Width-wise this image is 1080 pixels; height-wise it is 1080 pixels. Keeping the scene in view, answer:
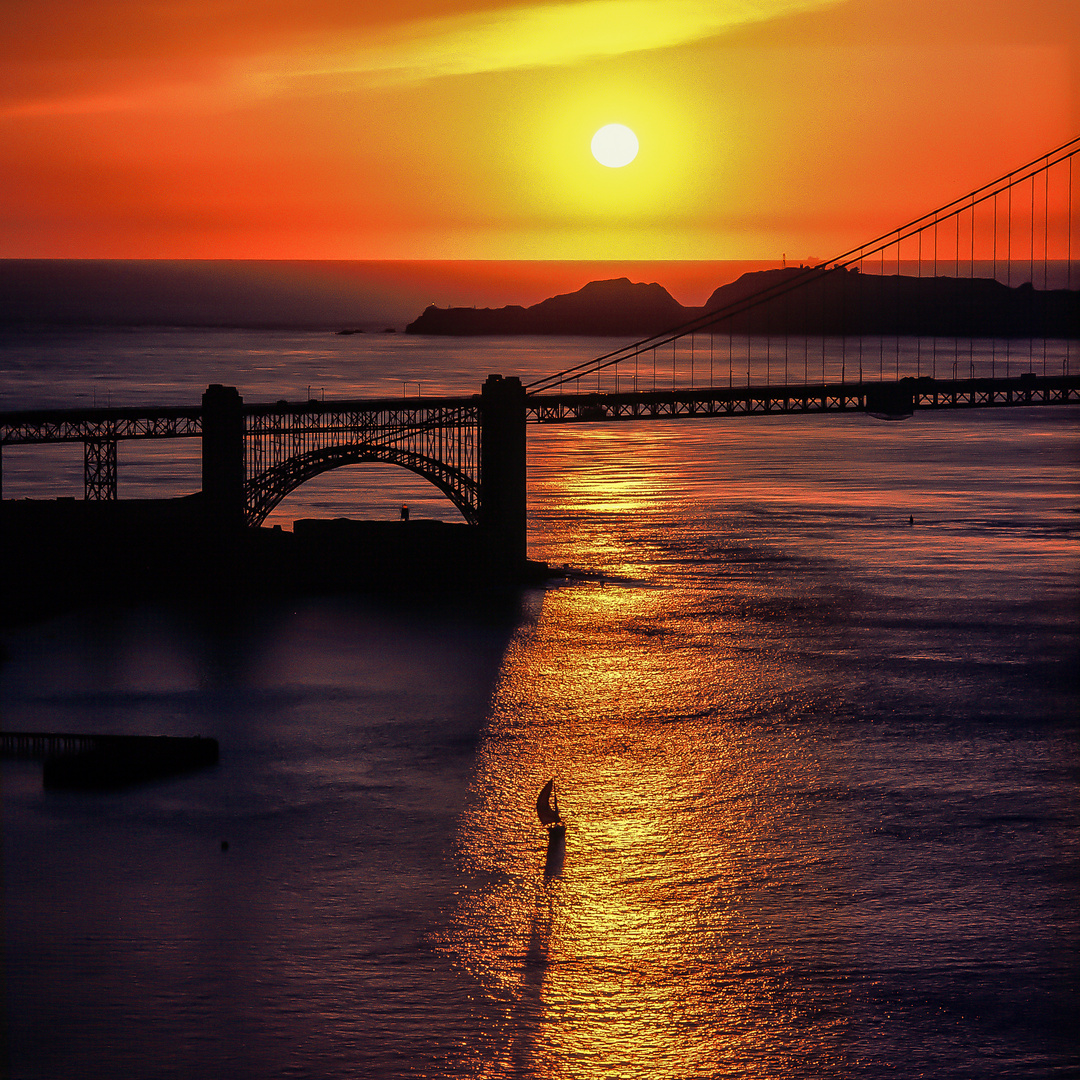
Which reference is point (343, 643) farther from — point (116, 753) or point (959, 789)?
point (959, 789)

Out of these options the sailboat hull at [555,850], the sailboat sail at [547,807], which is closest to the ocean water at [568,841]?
the sailboat hull at [555,850]

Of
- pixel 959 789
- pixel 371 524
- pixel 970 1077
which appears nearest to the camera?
pixel 970 1077

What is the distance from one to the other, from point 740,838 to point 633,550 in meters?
58.0

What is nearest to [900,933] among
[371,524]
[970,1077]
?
[970,1077]

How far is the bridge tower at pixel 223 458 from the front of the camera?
93500mm

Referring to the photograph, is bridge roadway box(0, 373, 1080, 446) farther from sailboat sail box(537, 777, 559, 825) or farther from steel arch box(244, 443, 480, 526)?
sailboat sail box(537, 777, 559, 825)

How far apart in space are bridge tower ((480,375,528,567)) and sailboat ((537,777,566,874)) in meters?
44.4

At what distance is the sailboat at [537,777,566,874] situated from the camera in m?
48.1

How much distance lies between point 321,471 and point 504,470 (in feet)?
41.3

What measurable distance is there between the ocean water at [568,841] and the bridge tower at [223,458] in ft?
28.3

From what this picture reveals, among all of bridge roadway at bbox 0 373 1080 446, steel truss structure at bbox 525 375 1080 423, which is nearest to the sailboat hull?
bridge roadway at bbox 0 373 1080 446

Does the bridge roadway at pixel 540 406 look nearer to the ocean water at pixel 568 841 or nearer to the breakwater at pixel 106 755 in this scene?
the ocean water at pixel 568 841

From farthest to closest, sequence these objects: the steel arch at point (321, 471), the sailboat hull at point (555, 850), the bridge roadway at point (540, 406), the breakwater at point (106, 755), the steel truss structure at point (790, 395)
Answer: the steel truss structure at point (790, 395)
the steel arch at point (321, 471)
the bridge roadway at point (540, 406)
the breakwater at point (106, 755)
the sailboat hull at point (555, 850)

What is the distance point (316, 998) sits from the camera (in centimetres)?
3912
